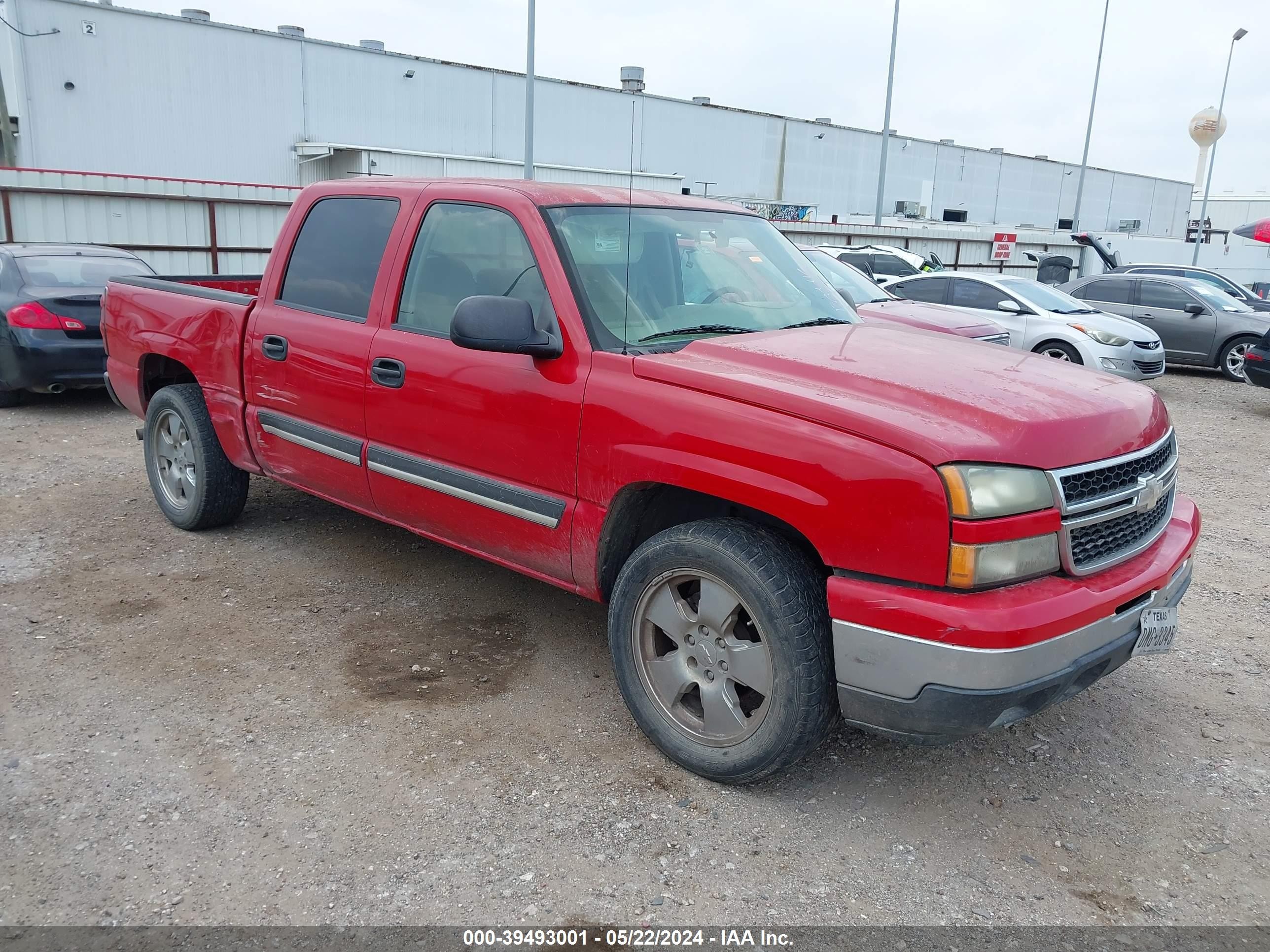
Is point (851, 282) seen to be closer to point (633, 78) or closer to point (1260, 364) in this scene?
point (1260, 364)

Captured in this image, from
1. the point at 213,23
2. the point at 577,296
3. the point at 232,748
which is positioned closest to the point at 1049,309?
the point at 577,296

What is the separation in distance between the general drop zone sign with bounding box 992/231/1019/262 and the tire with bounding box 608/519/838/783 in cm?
2590

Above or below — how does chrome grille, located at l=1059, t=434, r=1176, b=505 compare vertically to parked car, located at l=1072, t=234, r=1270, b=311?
below

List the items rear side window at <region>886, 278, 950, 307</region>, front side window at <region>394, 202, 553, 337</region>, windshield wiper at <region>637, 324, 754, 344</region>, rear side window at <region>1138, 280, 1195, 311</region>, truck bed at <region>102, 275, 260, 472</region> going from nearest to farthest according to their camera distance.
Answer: windshield wiper at <region>637, 324, 754, 344</region>
front side window at <region>394, 202, 553, 337</region>
truck bed at <region>102, 275, 260, 472</region>
rear side window at <region>886, 278, 950, 307</region>
rear side window at <region>1138, 280, 1195, 311</region>

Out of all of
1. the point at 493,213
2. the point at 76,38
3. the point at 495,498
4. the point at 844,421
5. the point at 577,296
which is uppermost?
the point at 76,38

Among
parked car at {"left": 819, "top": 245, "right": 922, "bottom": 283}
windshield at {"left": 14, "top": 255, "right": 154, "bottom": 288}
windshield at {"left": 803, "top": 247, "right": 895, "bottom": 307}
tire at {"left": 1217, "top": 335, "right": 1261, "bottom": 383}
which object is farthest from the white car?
windshield at {"left": 14, "top": 255, "right": 154, "bottom": 288}

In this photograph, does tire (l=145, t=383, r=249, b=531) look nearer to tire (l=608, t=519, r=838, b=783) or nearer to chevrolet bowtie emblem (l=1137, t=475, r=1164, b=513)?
tire (l=608, t=519, r=838, b=783)

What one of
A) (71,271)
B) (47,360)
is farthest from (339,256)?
(71,271)

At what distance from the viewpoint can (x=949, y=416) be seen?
288cm

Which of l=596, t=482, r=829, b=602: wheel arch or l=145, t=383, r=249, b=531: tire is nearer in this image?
l=596, t=482, r=829, b=602: wheel arch

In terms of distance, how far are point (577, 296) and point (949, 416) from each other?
1.43 metres

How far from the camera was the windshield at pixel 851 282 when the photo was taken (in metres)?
10.6

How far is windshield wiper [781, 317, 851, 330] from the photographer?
400cm

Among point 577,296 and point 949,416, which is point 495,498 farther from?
point 949,416
